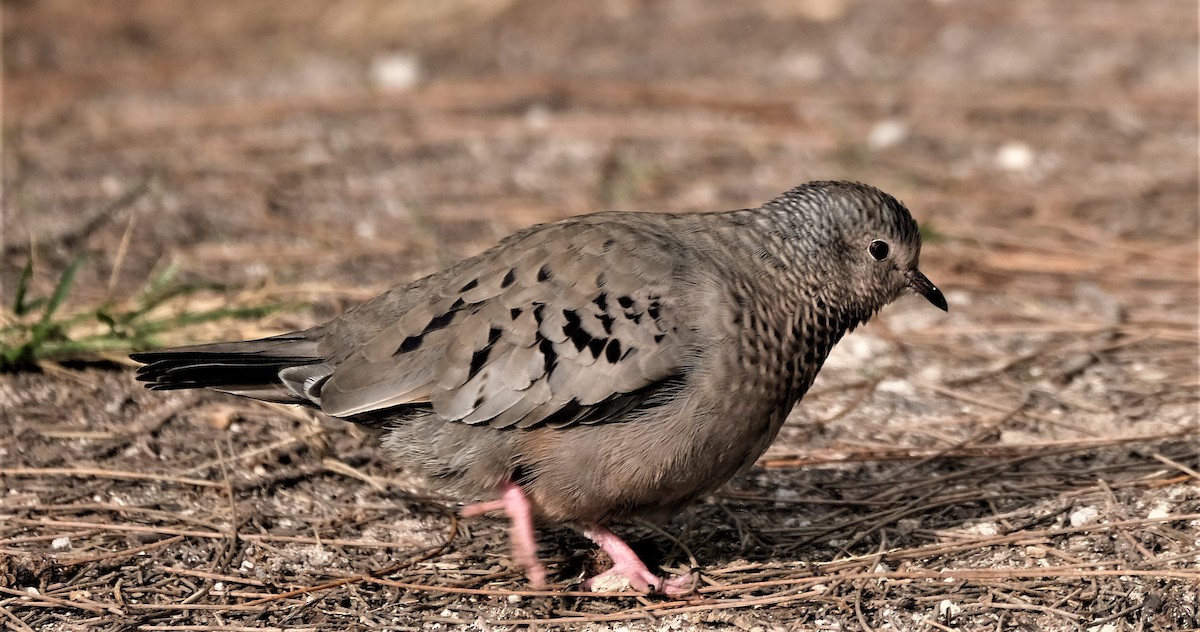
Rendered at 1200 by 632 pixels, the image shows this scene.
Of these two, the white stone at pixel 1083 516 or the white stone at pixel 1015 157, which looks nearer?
the white stone at pixel 1083 516

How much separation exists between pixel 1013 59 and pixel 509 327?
6348mm

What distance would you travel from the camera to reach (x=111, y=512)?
158 inches

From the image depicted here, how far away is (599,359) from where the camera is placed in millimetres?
3508

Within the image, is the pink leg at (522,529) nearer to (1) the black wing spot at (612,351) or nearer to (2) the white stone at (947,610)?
(1) the black wing spot at (612,351)

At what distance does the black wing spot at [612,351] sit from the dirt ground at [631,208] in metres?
0.65

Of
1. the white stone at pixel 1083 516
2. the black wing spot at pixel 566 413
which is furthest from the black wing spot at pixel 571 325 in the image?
the white stone at pixel 1083 516

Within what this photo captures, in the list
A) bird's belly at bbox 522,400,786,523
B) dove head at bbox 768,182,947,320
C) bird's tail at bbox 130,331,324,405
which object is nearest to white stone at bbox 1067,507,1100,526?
dove head at bbox 768,182,947,320

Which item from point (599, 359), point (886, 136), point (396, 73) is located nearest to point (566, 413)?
point (599, 359)

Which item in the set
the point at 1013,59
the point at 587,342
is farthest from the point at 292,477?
the point at 1013,59

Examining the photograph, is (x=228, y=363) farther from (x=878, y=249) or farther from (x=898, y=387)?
(x=898, y=387)

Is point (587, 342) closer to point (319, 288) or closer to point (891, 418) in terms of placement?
point (891, 418)

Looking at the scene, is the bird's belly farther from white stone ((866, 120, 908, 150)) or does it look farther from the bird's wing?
white stone ((866, 120, 908, 150))

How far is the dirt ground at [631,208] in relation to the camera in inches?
143

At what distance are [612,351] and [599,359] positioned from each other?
1.6 inches
